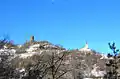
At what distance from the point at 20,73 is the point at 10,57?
116 centimetres

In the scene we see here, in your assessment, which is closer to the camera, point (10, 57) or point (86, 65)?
point (10, 57)

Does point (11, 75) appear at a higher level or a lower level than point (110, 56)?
lower

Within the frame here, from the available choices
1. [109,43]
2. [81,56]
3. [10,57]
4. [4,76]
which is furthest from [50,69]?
[81,56]

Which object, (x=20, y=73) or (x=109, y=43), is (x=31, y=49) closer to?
(x=109, y=43)

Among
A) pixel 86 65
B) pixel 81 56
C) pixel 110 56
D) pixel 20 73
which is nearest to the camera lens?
pixel 20 73

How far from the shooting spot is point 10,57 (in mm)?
11352

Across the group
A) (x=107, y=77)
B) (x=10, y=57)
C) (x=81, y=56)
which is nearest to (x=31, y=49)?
(x=81, y=56)

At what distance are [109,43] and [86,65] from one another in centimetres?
9886

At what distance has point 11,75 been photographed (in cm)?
987

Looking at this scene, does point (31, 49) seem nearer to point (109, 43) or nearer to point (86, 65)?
point (86, 65)

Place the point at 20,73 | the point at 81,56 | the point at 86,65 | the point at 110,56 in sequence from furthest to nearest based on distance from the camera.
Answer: the point at 81,56 → the point at 86,65 → the point at 110,56 → the point at 20,73

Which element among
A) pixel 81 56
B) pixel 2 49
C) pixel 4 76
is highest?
pixel 81 56

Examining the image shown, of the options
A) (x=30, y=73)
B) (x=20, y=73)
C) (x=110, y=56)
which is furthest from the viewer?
(x=110, y=56)

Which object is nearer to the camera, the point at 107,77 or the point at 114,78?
the point at 114,78
